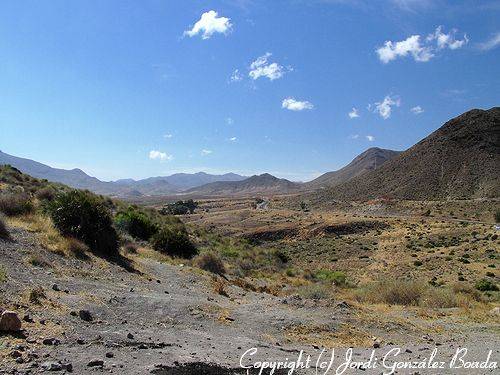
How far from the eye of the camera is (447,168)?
344 ft

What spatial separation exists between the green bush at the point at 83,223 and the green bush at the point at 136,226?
696cm

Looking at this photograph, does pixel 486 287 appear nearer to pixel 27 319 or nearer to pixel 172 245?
pixel 172 245

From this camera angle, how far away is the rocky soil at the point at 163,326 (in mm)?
6898

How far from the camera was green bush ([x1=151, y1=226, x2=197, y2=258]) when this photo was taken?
23.8 metres

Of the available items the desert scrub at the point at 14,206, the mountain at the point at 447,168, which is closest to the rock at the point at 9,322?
the desert scrub at the point at 14,206

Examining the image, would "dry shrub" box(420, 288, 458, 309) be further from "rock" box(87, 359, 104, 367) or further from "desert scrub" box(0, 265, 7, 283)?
"desert scrub" box(0, 265, 7, 283)

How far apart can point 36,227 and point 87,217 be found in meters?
2.02

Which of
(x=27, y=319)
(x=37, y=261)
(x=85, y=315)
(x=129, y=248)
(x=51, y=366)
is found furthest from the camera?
(x=129, y=248)

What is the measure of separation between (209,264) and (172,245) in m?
2.98

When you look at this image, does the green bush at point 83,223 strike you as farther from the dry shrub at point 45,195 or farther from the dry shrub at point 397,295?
the dry shrub at point 397,295

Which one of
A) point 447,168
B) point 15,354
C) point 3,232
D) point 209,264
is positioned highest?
point 447,168

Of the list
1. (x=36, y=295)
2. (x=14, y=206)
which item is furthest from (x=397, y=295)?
(x=14, y=206)

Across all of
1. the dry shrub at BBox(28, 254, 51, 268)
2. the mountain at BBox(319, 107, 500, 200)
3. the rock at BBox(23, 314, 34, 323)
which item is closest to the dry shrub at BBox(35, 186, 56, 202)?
the dry shrub at BBox(28, 254, 51, 268)

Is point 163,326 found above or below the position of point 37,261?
below
